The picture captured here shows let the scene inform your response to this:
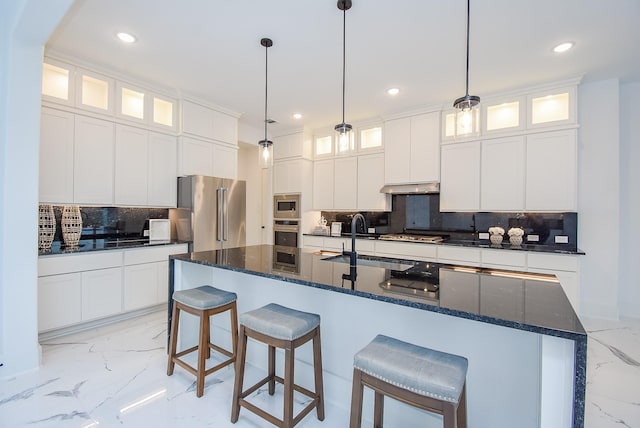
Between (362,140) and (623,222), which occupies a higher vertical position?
(362,140)

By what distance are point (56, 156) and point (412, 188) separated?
4147mm

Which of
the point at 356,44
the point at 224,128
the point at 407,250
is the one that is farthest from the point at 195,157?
the point at 407,250

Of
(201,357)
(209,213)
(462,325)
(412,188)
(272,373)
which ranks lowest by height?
(272,373)

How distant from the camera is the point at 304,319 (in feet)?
5.48

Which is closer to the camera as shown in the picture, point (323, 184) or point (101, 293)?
point (101, 293)

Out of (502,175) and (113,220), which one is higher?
(502,175)

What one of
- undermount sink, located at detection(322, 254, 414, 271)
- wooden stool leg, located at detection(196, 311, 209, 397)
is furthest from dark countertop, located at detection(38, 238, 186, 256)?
undermount sink, located at detection(322, 254, 414, 271)

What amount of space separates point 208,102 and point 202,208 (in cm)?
150

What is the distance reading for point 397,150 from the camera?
14.5ft

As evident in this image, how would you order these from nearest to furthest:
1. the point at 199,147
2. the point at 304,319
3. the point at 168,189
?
the point at 304,319 < the point at 168,189 < the point at 199,147

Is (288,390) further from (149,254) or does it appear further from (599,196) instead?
(599,196)

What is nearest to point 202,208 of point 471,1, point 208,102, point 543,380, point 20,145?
point 208,102

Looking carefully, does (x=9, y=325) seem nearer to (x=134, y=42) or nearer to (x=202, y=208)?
(x=202, y=208)

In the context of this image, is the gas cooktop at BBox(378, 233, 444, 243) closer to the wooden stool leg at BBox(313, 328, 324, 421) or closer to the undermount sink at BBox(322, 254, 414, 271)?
the undermount sink at BBox(322, 254, 414, 271)
